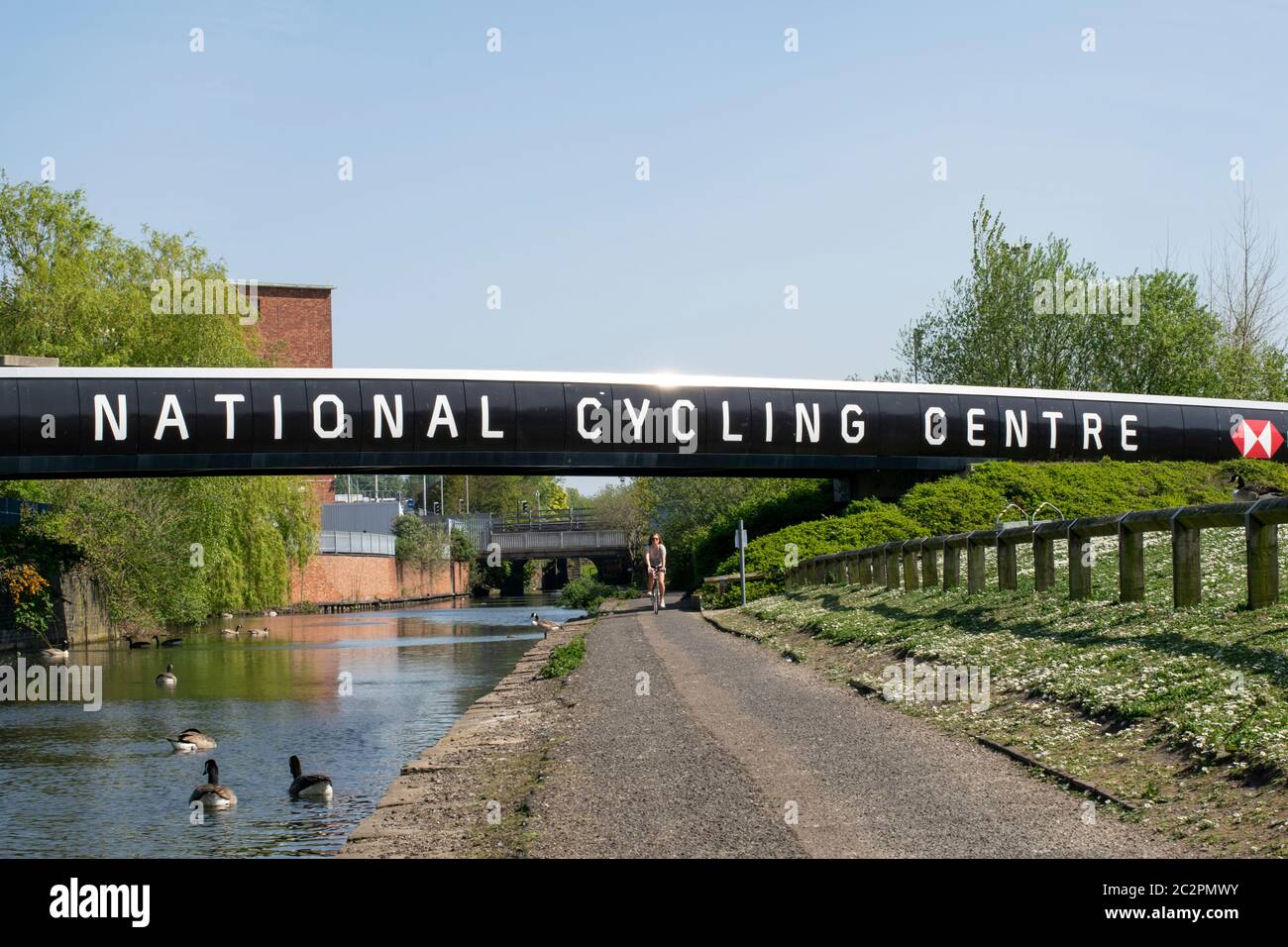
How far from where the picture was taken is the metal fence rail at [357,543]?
252ft

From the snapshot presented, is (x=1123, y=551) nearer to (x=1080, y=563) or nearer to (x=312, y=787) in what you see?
(x=1080, y=563)

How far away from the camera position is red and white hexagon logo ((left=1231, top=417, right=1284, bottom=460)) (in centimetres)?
4512

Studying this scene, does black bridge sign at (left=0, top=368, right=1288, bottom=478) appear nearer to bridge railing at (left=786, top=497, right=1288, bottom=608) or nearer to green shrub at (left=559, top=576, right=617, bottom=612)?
Answer: bridge railing at (left=786, top=497, right=1288, bottom=608)

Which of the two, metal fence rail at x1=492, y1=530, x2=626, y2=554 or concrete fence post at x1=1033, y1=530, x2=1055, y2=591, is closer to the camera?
concrete fence post at x1=1033, y1=530, x2=1055, y2=591

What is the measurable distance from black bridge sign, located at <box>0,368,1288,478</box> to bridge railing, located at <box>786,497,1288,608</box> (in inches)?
513

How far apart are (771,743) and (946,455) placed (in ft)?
101

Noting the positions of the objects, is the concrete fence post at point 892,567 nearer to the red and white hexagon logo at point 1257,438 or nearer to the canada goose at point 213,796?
the canada goose at point 213,796

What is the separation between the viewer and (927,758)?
1121cm

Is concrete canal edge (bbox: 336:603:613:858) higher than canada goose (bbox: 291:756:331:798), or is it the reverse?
concrete canal edge (bbox: 336:603:613:858)

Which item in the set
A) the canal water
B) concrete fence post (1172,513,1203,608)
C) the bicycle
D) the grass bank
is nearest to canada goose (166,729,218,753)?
the canal water

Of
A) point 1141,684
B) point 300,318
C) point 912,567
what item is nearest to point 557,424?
point 912,567

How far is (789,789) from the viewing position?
1024 centimetres

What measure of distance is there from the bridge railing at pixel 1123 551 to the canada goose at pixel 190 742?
11.0m
